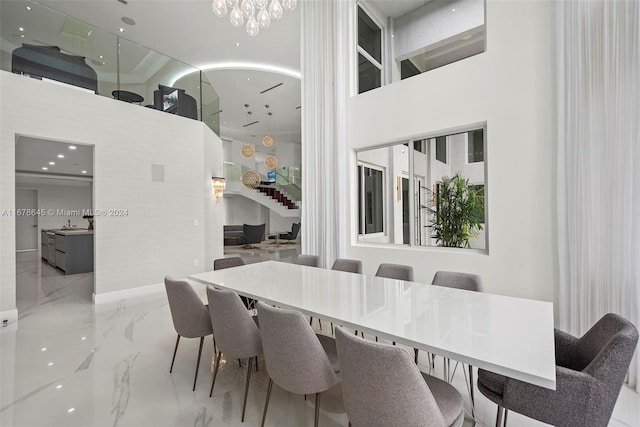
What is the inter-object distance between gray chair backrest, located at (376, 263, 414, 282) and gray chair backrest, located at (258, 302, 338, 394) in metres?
1.59

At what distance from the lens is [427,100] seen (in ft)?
12.6

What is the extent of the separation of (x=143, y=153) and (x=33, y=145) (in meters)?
2.38

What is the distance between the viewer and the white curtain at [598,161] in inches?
96.0

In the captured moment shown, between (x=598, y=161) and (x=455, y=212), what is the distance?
4.97 ft

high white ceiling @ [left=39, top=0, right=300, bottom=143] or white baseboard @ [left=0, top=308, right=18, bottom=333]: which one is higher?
high white ceiling @ [left=39, top=0, right=300, bottom=143]

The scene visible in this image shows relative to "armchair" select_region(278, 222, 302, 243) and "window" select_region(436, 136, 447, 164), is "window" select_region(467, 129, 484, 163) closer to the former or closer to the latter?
"window" select_region(436, 136, 447, 164)

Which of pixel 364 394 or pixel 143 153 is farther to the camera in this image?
pixel 143 153

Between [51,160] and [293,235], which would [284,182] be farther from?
[51,160]

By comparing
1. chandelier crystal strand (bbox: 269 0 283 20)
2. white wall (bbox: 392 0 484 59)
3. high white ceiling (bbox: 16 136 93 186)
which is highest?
white wall (bbox: 392 0 484 59)

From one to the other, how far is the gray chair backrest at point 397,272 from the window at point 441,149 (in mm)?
1687

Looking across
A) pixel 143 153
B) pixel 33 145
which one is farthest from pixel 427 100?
pixel 33 145

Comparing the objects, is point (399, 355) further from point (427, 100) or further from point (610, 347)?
point (427, 100)

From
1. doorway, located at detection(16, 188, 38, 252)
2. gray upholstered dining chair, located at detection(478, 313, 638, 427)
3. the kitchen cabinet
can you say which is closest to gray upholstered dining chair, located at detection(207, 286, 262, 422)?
gray upholstered dining chair, located at detection(478, 313, 638, 427)

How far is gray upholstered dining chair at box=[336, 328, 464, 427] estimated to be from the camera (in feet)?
3.87
